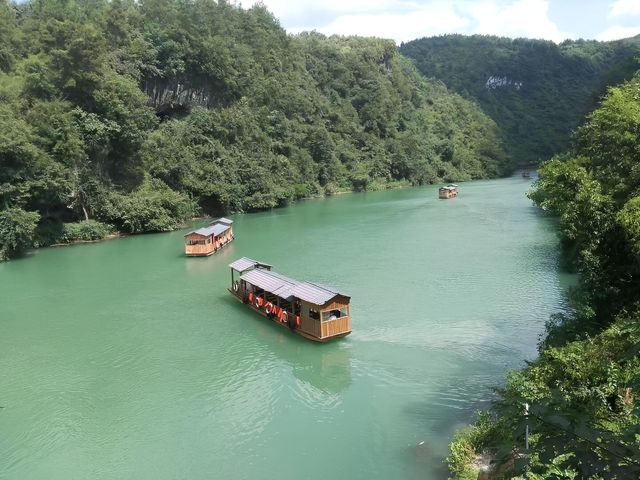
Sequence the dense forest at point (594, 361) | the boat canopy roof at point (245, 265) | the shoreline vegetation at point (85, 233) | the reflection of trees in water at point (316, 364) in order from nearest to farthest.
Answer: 1. the dense forest at point (594, 361)
2. the reflection of trees in water at point (316, 364)
3. the boat canopy roof at point (245, 265)
4. the shoreline vegetation at point (85, 233)

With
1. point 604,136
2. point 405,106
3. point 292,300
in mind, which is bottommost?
point 292,300

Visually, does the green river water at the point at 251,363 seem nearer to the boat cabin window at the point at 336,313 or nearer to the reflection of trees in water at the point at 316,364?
the reflection of trees in water at the point at 316,364

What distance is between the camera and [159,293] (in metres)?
24.2

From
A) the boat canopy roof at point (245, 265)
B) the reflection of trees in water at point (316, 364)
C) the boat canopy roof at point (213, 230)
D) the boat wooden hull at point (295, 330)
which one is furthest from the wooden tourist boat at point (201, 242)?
the reflection of trees in water at point (316, 364)

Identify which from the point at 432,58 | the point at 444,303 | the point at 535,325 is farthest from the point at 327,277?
the point at 432,58

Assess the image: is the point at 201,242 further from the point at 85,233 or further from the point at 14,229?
the point at 85,233

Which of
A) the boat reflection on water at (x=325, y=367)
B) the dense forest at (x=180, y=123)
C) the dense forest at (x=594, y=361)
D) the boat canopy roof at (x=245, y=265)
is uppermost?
the dense forest at (x=180, y=123)

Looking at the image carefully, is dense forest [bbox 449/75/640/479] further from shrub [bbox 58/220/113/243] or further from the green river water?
shrub [bbox 58/220/113/243]

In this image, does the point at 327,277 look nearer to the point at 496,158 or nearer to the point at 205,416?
the point at 205,416

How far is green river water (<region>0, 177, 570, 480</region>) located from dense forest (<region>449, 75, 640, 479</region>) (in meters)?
2.44

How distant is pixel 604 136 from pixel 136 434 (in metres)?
16.5

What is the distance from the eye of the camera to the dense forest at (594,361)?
3.21m

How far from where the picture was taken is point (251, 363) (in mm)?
16016

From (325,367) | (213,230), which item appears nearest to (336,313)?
(325,367)
